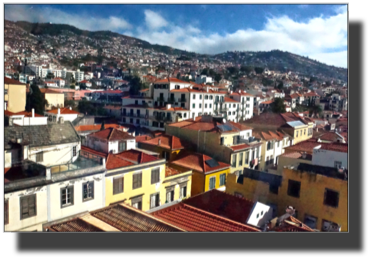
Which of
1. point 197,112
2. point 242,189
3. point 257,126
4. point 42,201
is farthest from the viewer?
point 197,112

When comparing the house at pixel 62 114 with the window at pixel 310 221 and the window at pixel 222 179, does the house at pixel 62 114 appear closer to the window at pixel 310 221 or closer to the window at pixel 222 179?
the window at pixel 222 179

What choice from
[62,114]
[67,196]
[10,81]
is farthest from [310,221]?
[10,81]

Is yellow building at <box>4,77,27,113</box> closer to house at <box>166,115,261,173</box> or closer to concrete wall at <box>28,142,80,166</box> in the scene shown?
concrete wall at <box>28,142,80,166</box>

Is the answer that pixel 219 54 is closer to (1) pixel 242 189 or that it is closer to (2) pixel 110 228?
(1) pixel 242 189

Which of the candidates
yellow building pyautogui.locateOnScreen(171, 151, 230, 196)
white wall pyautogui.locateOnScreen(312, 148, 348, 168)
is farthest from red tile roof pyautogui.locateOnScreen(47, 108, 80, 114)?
white wall pyautogui.locateOnScreen(312, 148, 348, 168)

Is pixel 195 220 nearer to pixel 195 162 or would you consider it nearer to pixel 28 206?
pixel 28 206
